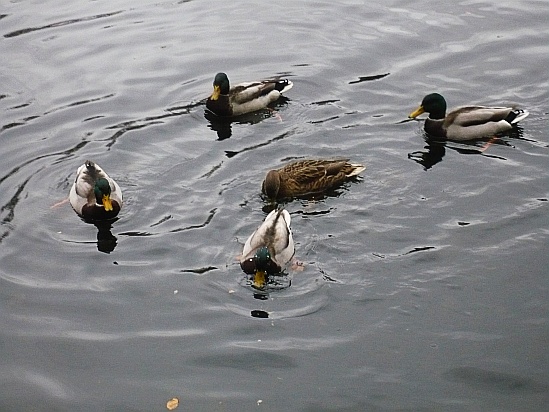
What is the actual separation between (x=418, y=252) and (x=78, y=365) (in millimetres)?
3658

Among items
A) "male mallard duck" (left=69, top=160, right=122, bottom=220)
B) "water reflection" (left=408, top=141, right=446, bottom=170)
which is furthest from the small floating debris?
"water reflection" (left=408, top=141, right=446, bottom=170)

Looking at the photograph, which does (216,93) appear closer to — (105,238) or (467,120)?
(467,120)

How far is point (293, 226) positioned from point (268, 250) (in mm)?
1201

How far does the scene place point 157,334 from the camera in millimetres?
8586

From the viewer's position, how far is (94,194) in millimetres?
10742

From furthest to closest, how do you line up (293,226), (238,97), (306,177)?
(238,97), (306,177), (293,226)

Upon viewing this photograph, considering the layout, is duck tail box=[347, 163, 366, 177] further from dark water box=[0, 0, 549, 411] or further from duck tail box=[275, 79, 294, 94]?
duck tail box=[275, 79, 294, 94]

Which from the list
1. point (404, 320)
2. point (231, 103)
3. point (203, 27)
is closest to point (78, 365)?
point (404, 320)

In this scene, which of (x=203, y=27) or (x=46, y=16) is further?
(x=46, y=16)

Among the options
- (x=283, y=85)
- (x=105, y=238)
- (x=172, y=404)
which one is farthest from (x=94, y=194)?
(x=283, y=85)

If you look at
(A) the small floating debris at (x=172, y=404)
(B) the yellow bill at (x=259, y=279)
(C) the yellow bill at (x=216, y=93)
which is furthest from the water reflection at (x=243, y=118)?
(A) the small floating debris at (x=172, y=404)

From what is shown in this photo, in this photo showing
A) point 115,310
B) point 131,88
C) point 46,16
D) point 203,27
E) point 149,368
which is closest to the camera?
point 149,368

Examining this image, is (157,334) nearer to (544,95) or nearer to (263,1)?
(544,95)

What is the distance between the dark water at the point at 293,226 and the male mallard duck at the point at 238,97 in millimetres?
257
